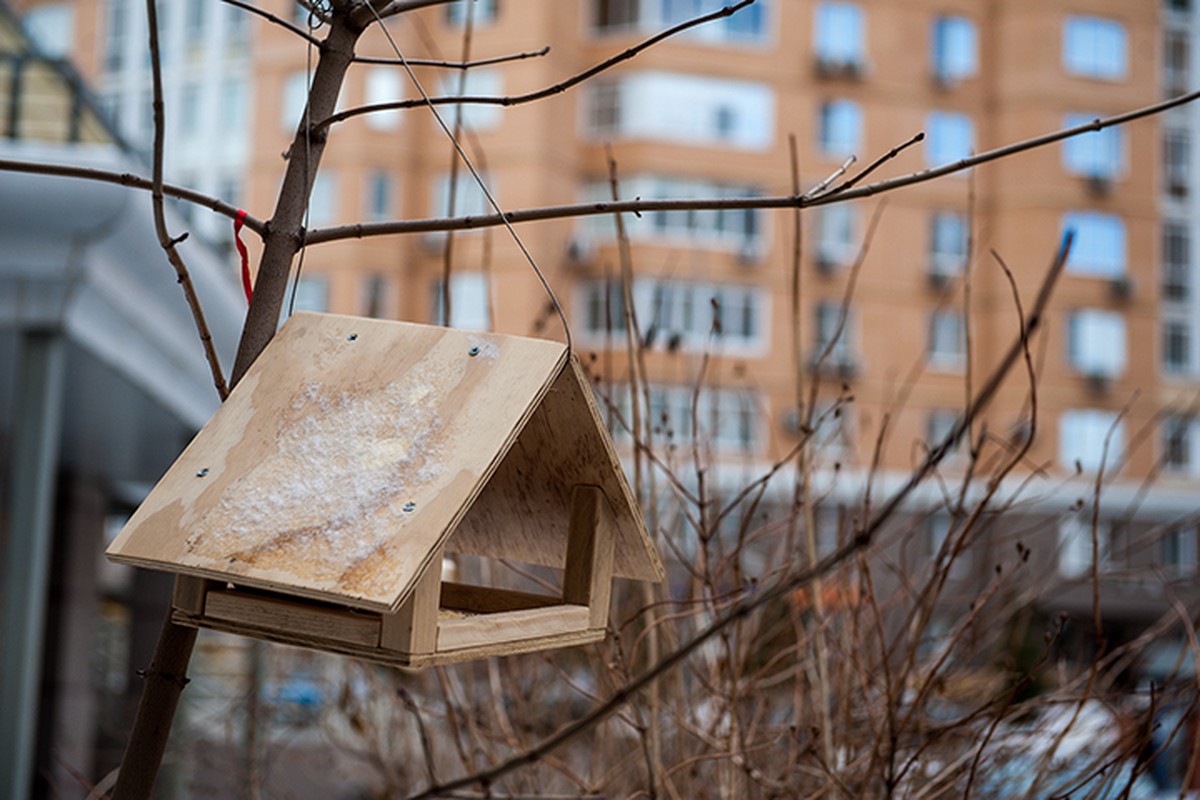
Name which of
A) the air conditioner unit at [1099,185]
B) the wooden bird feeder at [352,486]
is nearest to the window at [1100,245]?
the air conditioner unit at [1099,185]

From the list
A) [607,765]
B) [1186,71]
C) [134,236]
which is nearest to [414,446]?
[607,765]

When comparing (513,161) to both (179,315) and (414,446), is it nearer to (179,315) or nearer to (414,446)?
(179,315)

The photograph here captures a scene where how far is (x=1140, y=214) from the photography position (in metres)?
24.5

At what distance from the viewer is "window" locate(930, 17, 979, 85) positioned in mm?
23969

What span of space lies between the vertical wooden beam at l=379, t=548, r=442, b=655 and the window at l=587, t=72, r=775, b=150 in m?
21.3

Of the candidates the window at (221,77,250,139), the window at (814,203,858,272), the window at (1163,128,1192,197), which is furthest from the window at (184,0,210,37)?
the window at (1163,128,1192,197)

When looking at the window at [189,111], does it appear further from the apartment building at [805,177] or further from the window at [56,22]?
the window at [56,22]

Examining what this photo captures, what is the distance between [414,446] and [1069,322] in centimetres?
2418

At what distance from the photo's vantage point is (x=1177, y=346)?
25922 millimetres

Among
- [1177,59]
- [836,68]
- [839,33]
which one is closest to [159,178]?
[836,68]

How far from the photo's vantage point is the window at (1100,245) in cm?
2416

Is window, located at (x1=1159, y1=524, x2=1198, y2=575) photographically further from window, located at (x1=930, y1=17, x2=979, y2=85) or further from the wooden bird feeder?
the wooden bird feeder

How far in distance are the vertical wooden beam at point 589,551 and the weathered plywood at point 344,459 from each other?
0.34 metres

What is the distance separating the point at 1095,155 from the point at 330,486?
25.1m
